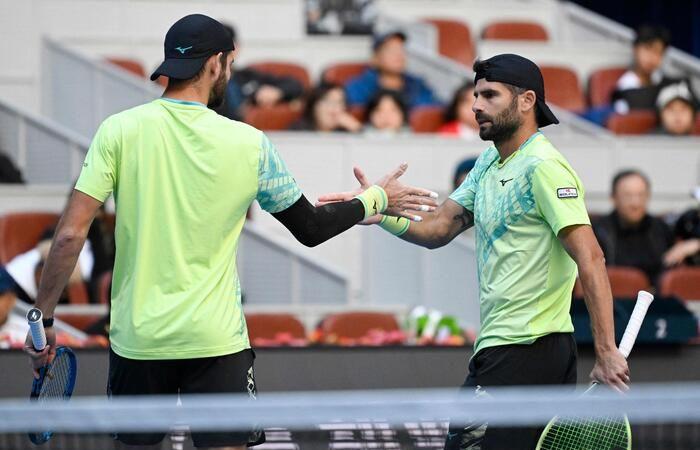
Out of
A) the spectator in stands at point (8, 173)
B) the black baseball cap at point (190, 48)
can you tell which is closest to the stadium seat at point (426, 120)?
the spectator in stands at point (8, 173)

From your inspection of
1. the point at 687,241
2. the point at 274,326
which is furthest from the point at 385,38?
the point at 274,326

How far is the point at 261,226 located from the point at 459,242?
2.31 metres

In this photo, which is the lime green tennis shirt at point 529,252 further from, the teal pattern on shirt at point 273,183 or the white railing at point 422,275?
the white railing at point 422,275

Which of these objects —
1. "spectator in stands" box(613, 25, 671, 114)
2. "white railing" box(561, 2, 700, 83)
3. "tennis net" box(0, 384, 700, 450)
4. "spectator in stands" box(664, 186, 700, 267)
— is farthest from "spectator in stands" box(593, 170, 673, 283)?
"tennis net" box(0, 384, 700, 450)

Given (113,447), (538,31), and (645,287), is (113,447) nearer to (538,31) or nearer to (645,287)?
(645,287)

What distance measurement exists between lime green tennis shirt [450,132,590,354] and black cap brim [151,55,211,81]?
1192mm

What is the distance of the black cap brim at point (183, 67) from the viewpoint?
4.37 meters

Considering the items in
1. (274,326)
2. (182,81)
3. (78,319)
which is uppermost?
(182,81)

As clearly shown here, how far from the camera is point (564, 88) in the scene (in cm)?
1352

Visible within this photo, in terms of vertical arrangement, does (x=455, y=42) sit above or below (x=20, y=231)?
above

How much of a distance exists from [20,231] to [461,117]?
13.0ft

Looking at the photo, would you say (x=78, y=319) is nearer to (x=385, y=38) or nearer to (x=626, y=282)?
(x=626, y=282)

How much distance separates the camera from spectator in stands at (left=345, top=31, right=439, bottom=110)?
12.2 metres

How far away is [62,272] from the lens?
173 inches
